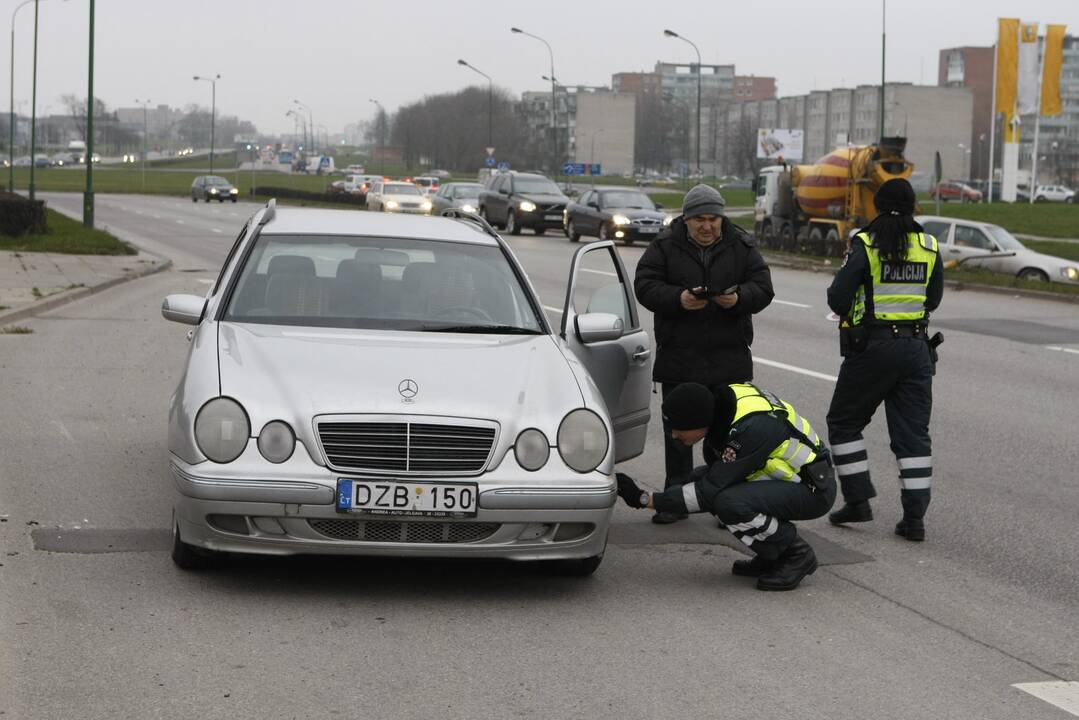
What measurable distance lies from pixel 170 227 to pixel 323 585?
41237 millimetres

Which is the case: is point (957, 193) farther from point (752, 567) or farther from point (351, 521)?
point (351, 521)

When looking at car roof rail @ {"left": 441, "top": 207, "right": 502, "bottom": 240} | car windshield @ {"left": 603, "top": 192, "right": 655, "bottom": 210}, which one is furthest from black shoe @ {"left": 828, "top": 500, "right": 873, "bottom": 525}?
car windshield @ {"left": 603, "top": 192, "right": 655, "bottom": 210}

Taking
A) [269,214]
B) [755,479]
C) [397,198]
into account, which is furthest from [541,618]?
[397,198]

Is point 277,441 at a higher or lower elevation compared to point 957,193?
lower

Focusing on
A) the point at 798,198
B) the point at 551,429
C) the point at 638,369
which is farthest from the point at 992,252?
the point at 551,429

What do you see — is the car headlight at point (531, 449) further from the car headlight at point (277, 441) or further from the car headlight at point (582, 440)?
the car headlight at point (277, 441)

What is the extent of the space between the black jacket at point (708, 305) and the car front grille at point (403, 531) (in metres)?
1.82

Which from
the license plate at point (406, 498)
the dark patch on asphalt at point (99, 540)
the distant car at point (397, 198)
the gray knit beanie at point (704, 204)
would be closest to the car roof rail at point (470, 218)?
the gray knit beanie at point (704, 204)

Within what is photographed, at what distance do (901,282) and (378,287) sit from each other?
2427 mm

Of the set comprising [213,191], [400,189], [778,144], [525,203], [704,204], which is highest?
[778,144]

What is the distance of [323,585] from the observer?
19.7 feet

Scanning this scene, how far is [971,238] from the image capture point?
29.0 meters

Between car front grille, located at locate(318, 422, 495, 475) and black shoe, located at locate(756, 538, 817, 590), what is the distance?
4.42ft

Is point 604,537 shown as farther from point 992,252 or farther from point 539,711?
point 992,252
